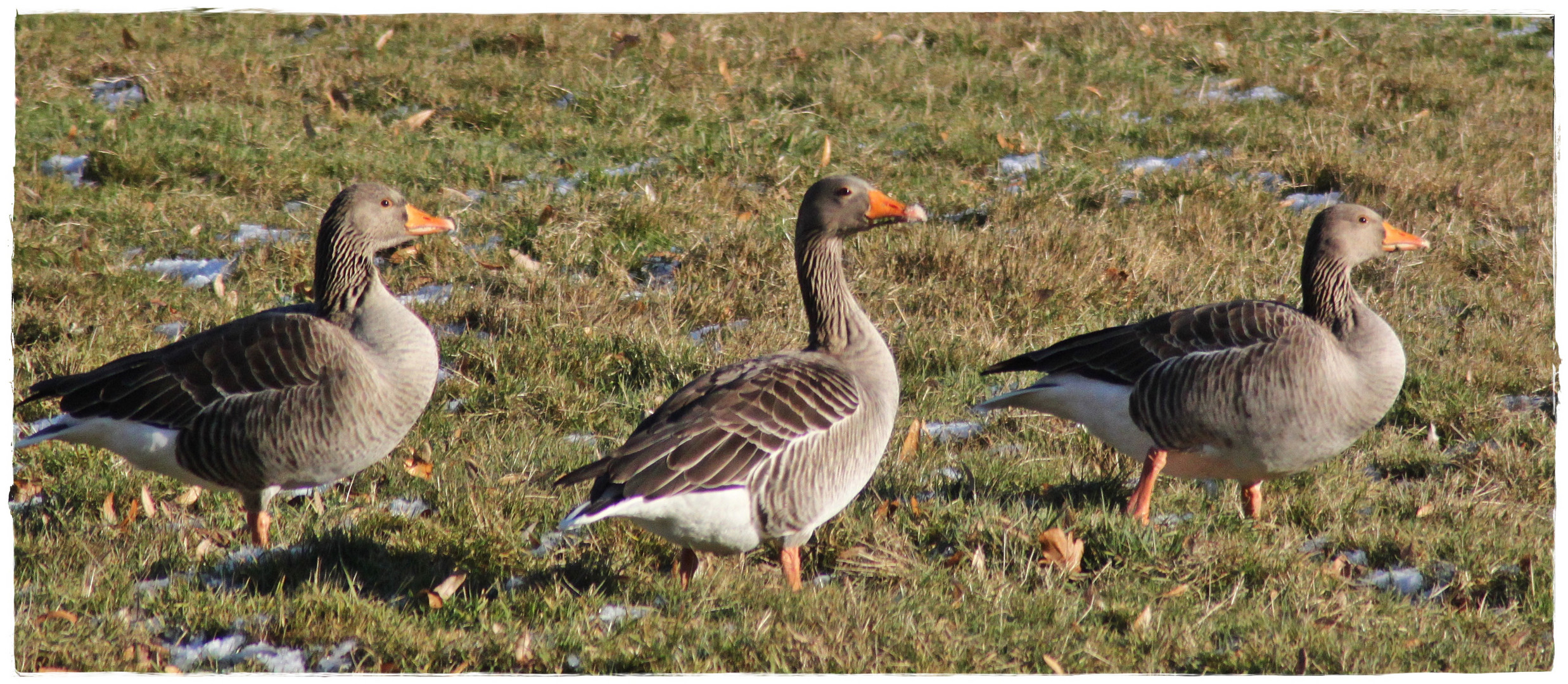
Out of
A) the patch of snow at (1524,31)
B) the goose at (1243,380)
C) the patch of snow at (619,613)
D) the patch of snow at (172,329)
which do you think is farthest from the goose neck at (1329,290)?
the patch of snow at (1524,31)

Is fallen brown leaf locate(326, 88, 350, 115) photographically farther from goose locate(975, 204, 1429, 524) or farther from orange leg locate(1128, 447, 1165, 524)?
orange leg locate(1128, 447, 1165, 524)

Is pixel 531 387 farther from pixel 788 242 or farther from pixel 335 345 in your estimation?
pixel 788 242

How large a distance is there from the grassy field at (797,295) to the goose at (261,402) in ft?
0.87

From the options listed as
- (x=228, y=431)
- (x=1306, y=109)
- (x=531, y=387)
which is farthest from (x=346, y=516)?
(x=1306, y=109)

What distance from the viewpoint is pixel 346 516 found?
17.3ft

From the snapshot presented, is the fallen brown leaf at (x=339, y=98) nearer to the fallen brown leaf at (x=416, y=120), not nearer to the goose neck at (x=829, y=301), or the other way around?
the fallen brown leaf at (x=416, y=120)

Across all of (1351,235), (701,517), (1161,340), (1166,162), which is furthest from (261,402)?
(1166,162)

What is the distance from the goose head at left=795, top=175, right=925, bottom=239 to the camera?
17.2ft

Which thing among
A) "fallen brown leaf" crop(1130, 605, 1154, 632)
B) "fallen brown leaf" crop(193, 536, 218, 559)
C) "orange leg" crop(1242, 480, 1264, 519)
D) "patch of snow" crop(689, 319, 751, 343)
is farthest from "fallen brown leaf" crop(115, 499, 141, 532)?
"orange leg" crop(1242, 480, 1264, 519)

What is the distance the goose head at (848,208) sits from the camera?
5250 mm

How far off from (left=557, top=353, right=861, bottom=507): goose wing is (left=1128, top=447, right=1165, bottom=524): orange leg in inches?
53.2

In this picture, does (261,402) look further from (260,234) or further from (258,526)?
(260,234)

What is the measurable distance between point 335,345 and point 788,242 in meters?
3.55

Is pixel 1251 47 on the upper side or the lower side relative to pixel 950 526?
upper
